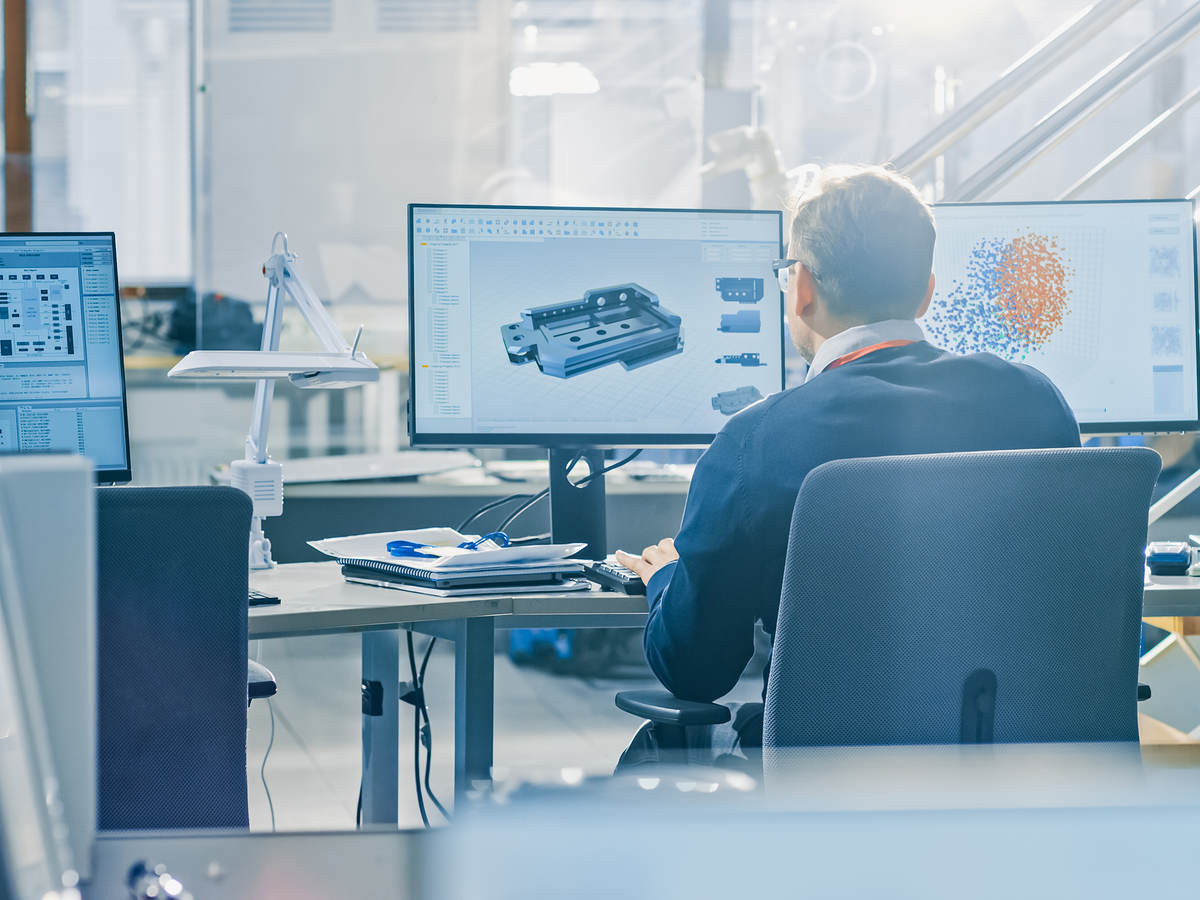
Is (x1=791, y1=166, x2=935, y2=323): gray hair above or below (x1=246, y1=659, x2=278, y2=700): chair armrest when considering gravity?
above

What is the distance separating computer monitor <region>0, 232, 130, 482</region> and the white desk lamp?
147mm

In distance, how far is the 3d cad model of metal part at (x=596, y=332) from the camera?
1957 mm

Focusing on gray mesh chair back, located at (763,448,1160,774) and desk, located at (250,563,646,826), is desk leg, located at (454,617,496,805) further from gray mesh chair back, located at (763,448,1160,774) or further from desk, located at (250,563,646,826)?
gray mesh chair back, located at (763,448,1160,774)

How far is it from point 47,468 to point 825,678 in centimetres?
86

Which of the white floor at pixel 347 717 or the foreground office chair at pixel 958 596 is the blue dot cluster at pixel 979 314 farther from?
the white floor at pixel 347 717

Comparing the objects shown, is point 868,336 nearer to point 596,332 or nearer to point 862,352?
point 862,352

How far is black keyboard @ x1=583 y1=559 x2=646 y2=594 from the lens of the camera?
5.55ft

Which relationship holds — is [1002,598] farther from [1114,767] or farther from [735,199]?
[735,199]

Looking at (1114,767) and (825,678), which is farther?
(825,678)

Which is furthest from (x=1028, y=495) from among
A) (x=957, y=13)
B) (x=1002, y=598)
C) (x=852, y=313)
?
(x=957, y=13)

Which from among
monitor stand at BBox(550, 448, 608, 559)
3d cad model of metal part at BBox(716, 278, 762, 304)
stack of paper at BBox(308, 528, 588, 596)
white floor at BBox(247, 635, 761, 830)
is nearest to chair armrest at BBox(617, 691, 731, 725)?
stack of paper at BBox(308, 528, 588, 596)

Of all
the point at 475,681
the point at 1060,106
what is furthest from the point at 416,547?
the point at 1060,106

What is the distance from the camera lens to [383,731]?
1818mm

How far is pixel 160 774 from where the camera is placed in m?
1.19
